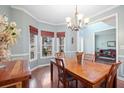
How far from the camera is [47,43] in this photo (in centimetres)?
595

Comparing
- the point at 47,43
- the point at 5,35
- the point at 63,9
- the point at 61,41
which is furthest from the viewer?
the point at 61,41

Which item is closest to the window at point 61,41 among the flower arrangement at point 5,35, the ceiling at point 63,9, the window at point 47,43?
the window at point 47,43

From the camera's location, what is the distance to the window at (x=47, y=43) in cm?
569

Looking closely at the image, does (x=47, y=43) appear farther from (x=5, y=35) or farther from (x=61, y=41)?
(x=5, y=35)

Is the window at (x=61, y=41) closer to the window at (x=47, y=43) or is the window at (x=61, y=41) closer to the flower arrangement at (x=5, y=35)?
the window at (x=47, y=43)

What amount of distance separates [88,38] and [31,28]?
366 cm

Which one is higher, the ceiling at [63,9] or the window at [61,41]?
the ceiling at [63,9]

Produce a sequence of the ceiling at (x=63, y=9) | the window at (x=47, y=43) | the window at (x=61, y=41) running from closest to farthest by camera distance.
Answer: the ceiling at (x=63, y=9) < the window at (x=47, y=43) < the window at (x=61, y=41)

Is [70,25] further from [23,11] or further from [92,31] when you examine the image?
[92,31]

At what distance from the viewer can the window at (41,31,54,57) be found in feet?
18.7

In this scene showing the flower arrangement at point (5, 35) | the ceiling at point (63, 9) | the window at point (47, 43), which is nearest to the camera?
the flower arrangement at point (5, 35)

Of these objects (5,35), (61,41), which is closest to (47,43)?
(61,41)

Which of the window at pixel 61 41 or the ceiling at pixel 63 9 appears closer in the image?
the ceiling at pixel 63 9

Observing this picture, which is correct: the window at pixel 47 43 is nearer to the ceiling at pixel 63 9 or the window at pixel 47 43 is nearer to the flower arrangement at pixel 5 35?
the ceiling at pixel 63 9
